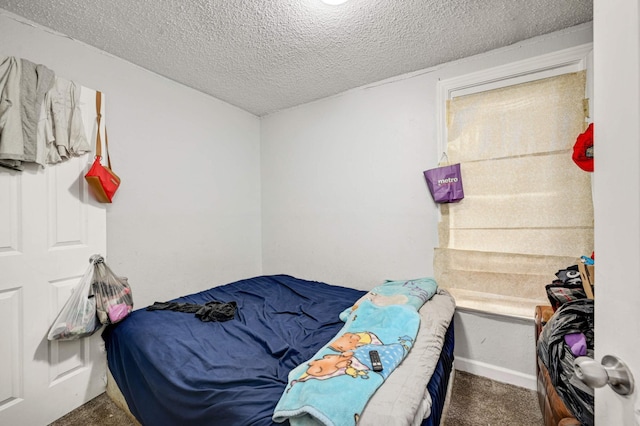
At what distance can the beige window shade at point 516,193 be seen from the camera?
1.74 metres

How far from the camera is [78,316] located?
5.28 ft

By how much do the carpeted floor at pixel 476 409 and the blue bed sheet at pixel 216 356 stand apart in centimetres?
26

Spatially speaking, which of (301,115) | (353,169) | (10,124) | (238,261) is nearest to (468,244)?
(353,169)

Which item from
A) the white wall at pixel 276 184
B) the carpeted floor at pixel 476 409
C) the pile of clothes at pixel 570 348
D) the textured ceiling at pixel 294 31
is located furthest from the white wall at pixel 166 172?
the pile of clothes at pixel 570 348

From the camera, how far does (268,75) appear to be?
229 cm

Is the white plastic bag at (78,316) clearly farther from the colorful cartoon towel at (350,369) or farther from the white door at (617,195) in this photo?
the white door at (617,195)

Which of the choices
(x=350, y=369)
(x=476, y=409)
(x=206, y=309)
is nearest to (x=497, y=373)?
(x=476, y=409)

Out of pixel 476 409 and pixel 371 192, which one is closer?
pixel 476 409

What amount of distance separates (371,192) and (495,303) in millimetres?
1307

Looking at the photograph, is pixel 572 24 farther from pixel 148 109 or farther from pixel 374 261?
pixel 148 109

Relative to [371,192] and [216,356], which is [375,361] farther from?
[371,192]

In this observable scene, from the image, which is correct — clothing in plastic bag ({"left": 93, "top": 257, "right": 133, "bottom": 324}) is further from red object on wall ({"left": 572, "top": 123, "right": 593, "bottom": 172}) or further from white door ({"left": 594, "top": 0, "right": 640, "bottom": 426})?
red object on wall ({"left": 572, "top": 123, "right": 593, "bottom": 172})

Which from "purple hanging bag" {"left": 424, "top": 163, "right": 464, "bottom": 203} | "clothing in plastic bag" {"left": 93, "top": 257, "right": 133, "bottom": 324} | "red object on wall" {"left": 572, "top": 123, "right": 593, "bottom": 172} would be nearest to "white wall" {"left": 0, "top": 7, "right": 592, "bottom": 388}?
"purple hanging bag" {"left": 424, "top": 163, "right": 464, "bottom": 203}

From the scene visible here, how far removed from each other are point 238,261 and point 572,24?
3336mm
